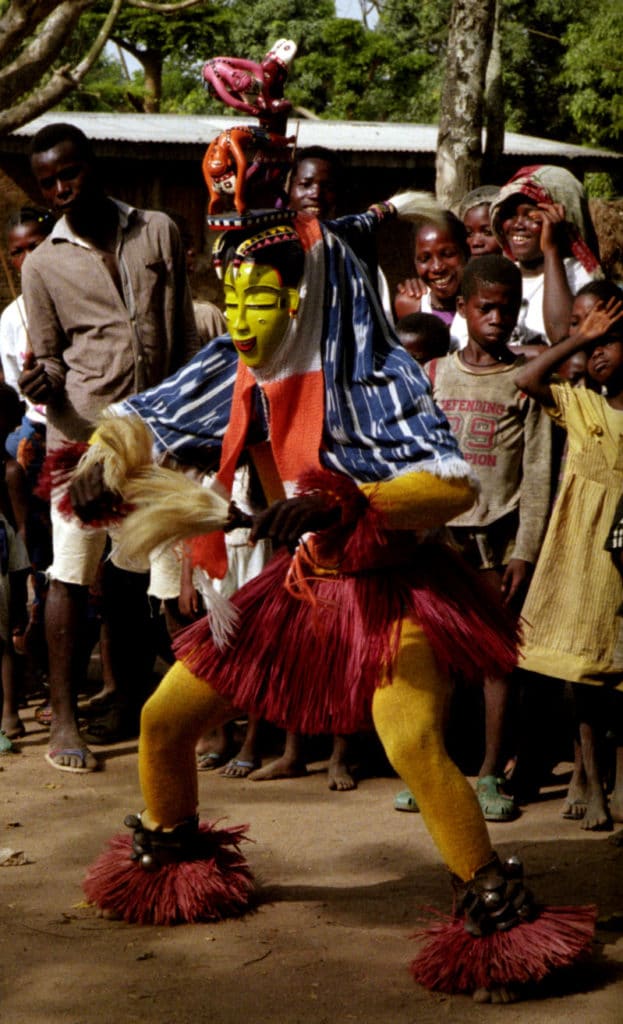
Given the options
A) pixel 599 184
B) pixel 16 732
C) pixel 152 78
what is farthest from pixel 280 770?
pixel 152 78

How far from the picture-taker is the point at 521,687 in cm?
568

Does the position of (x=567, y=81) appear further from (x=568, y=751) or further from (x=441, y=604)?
(x=441, y=604)

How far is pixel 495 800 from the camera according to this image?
16.8ft

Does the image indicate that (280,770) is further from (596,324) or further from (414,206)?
(414,206)

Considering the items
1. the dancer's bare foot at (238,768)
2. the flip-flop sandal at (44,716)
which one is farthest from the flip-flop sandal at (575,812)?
the flip-flop sandal at (44,716)

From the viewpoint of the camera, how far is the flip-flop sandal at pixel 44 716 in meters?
6.59

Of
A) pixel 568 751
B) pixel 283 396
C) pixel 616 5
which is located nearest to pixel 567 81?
pixel 616 5

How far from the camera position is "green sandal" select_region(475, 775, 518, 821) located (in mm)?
5062

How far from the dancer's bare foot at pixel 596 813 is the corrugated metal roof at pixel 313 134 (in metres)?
11.4

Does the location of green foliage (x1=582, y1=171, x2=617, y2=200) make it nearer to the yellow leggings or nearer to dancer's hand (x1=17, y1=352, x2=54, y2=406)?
dancer's hand (x1=17, y1=352, x2=54, y2=406)

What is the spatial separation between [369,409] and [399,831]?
184cm

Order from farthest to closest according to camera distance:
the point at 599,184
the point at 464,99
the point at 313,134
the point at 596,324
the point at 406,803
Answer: the point at 599,184
the point at 313,134
the point at 464,99
the point at 406,803
the point at 596,324

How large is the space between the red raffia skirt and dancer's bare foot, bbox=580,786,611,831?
1332mm

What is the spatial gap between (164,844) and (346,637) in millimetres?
A: 880
